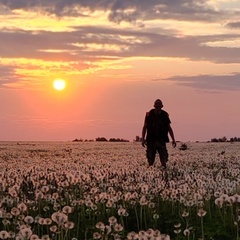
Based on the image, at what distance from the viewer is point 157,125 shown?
23703 millimetres

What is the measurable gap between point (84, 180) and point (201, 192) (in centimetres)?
409

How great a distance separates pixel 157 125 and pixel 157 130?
0.87ft

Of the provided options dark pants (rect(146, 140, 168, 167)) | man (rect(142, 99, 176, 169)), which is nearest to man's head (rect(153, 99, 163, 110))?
man (rect(142, 99, 176, 169))

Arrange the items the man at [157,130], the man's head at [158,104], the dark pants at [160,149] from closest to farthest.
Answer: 1. the man's head at [158,104]
2. the man at [157,130]
3. the dark pants at [160,149]

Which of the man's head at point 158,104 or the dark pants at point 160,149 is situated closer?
the man's head at point 158,104

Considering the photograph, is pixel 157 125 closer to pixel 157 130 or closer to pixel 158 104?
pixel 157 130

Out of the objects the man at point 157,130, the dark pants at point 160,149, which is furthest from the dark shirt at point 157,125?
the dark pants at point 160,149

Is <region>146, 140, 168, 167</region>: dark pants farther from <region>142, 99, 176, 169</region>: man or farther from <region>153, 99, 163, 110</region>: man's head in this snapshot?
<region>153, 99, 163, 110</region>: man's head

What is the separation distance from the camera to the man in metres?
23.5

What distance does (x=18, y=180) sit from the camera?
16.6m

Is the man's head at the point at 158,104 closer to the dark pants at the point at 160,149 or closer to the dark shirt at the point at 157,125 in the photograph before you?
the dark shirt at the point at 157,125

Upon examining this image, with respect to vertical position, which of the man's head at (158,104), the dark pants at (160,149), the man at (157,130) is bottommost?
the dark pants at (160,149)

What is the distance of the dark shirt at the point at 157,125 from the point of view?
2353 centimetres

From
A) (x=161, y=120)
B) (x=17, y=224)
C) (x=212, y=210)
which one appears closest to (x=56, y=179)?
(x=212, y=210)
